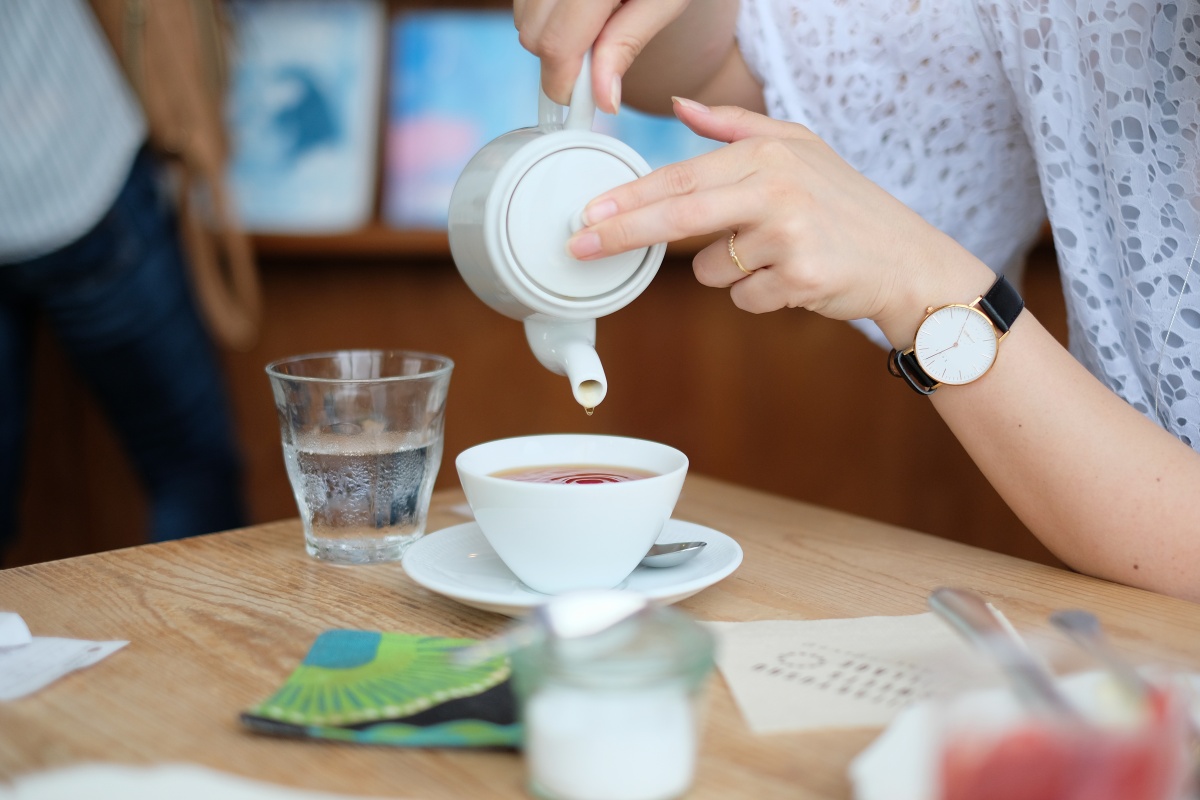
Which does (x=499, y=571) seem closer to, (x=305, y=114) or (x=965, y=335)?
(x=965, y=335)

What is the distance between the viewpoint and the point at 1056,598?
81cm

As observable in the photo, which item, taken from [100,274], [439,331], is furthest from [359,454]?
[439,331]

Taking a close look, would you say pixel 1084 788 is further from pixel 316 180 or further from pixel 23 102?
pixel 316 180

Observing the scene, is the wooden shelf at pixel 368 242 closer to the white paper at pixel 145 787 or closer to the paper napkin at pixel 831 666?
the paper napkin at pixel 831 666

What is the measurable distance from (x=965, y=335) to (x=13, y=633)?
704mm

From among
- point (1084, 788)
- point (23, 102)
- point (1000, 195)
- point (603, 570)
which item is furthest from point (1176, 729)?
point (23, 102)

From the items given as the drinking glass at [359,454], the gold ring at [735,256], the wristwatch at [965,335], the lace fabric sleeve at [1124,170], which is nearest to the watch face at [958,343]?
the wristwatch at [965,335]

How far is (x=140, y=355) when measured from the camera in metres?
1.67

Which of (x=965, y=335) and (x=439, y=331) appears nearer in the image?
(x=965, y=335)

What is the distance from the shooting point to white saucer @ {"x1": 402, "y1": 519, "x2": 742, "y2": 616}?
2.35ft

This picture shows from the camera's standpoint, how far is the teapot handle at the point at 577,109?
0.83m

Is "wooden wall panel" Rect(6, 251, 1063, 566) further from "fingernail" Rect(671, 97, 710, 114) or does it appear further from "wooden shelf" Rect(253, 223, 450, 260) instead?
"fingernail" Rect(671, 97, 710, 114)

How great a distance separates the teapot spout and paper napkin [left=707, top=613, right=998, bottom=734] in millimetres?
198

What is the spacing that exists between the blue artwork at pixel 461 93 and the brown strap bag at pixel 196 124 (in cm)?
36
